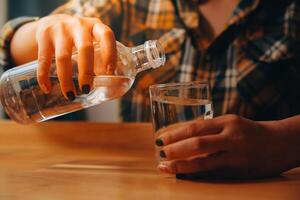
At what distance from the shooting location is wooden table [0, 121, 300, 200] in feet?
1.70

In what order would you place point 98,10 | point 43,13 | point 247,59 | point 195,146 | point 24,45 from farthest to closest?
point 43,13 → point 98,10 → point 247,59 → point 24,45 → point 195,146

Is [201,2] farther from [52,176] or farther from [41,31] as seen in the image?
[52,176]

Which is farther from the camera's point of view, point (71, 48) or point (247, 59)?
point (247, 59)

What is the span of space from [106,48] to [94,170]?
169 mm

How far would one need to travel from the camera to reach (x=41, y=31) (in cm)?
74

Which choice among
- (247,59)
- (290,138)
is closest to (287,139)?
(290,138)

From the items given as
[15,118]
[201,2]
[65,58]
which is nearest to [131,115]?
[201,2]

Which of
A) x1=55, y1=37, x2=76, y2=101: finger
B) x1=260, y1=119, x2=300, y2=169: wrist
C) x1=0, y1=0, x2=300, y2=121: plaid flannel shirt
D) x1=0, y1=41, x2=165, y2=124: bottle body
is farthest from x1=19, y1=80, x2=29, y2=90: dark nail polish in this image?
x1=0, y1=0, x2=300, y2=121: plaid flannel shirt

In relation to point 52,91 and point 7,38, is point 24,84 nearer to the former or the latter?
point 52,91

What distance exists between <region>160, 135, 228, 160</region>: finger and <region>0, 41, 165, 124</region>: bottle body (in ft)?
0.52

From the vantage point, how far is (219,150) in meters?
0.60

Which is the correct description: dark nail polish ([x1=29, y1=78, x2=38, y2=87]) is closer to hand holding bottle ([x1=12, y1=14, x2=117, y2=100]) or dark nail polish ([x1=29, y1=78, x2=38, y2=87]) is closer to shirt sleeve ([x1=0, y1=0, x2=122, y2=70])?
hand holding bottle ([x1=12, y1=14, x2=117, y2=100])

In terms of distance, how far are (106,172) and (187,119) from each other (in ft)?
0.43

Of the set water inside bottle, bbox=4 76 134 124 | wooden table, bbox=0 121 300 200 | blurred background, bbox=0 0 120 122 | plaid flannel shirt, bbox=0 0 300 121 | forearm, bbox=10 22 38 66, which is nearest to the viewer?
wooden table, bbox=0 121 300 200
